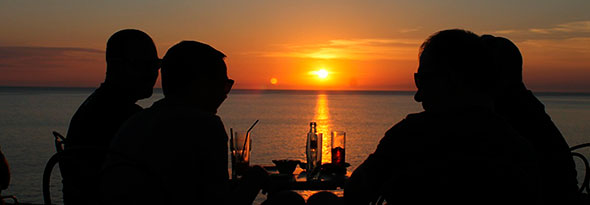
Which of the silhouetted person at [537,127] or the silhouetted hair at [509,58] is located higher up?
the silhouetted hair at [509,58]

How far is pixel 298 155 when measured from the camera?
56.6 feet

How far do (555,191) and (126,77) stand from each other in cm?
234

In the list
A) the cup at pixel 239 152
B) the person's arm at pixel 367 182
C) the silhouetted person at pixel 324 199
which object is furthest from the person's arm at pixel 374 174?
the silhouetted person at pixel 324 199

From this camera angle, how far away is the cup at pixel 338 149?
143 inches

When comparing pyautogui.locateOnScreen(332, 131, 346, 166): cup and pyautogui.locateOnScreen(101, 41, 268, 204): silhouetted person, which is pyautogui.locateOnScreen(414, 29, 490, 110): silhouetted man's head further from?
pyautogui.locateOnScreen(332, 131, 346, 166): cup

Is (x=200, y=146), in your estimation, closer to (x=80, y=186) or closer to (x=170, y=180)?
(x=170, y=180)

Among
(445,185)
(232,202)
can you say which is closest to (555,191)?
(445,185)

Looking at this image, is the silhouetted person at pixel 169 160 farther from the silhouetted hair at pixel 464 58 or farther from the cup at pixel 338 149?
the cup at pixel 338 149

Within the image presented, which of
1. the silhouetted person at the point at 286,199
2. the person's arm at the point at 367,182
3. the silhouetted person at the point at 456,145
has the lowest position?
the silhouetted person at the point at 286,199

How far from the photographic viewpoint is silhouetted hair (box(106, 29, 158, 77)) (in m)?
2.98

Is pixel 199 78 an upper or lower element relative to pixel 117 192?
upper

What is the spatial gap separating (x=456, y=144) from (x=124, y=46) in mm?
1924

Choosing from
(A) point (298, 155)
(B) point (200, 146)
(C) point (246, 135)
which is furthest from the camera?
(A) point (298, 155)

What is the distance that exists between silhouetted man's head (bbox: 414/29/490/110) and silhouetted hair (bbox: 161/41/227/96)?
0.93 m
